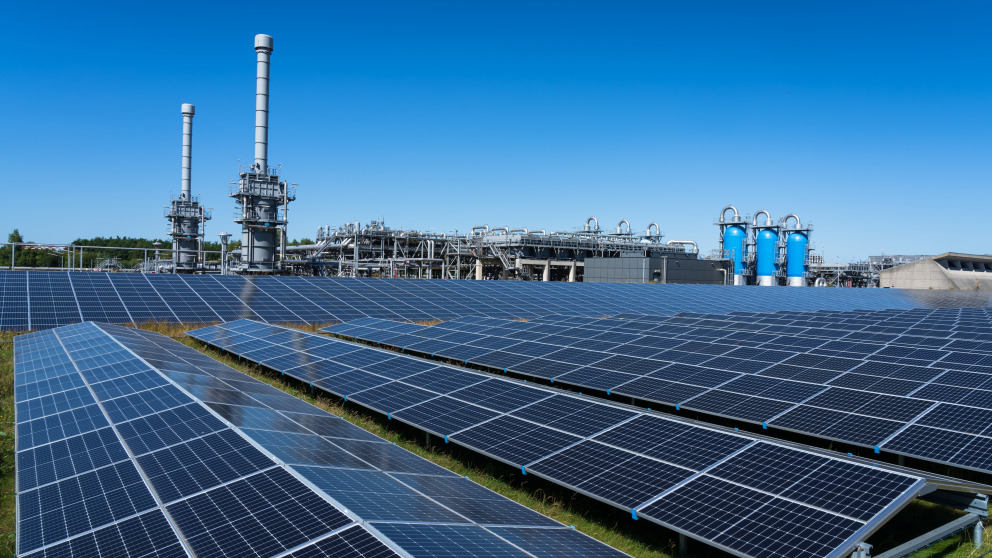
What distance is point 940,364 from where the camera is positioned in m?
13.0

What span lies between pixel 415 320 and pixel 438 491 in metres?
23.1

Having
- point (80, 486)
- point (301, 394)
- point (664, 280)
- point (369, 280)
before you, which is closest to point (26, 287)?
point (369, 280)

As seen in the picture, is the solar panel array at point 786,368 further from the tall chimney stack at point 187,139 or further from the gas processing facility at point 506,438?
the tall chimney stack at point 187,139

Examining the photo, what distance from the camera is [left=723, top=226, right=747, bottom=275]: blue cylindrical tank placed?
81.0m

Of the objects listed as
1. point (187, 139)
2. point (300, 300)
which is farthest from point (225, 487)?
point (187, 139)

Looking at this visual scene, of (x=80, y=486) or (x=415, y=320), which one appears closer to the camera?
(x=80, y=486)

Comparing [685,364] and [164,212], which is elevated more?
[164,212]

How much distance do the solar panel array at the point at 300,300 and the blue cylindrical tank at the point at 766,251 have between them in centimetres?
3621

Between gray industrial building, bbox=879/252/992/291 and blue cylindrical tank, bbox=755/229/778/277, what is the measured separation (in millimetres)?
18903

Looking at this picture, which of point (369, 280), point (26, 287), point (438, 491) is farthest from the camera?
point (369, 280)

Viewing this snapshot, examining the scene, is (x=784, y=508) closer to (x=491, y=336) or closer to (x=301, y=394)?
(x=301, y=394)

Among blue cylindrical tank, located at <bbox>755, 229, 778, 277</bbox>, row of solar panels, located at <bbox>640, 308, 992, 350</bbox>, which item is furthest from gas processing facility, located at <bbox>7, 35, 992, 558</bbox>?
blue cylindrical tank, located at <bbox>755, 229, 778, 277</bbox>

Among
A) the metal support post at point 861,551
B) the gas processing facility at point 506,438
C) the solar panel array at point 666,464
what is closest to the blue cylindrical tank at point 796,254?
the gas processing facility at point 506,438

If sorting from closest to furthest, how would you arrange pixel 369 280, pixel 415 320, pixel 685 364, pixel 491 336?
1. pixel 685 364
2. pixel 491 336
3. pixel 415 320
4. pixel 369 280
